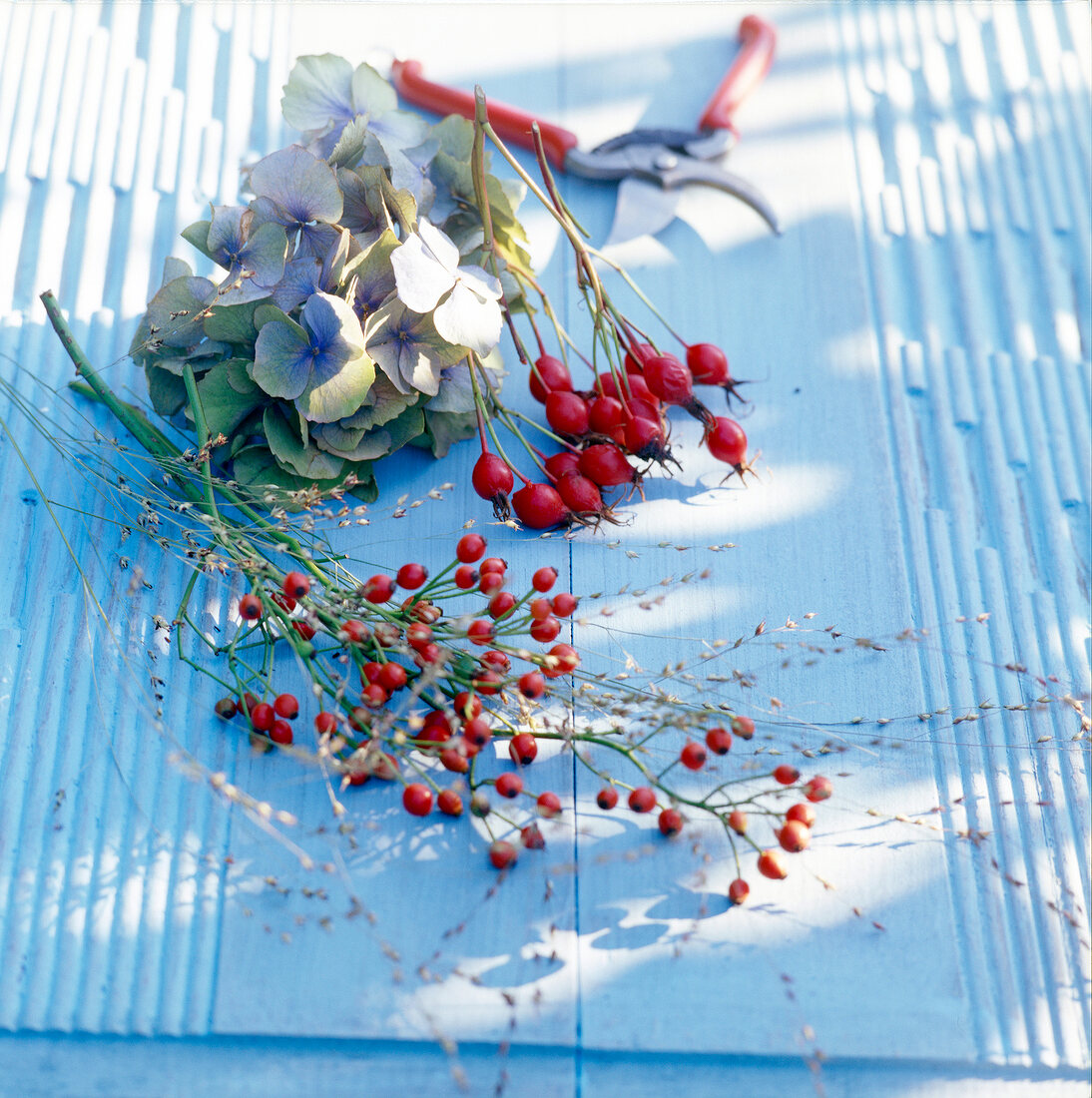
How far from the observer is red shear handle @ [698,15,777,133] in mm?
1203

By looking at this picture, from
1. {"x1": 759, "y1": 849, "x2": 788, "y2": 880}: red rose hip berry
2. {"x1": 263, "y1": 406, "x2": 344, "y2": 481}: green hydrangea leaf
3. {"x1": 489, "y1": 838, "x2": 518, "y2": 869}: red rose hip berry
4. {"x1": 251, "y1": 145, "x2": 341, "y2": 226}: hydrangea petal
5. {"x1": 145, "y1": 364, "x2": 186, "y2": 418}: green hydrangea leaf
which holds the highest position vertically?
{"x1": 251, "y1": 145, "x2": 341, "y2": 226}: hydrangea petal

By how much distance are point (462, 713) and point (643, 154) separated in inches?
27.7

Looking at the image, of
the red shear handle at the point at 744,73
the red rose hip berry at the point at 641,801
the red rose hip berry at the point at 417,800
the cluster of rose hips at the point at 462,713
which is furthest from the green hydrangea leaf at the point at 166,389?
the red shear handle at the point at 744,73

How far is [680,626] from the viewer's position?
0.87 m

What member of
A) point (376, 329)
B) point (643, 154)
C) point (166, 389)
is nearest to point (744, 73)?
point (643, 154)

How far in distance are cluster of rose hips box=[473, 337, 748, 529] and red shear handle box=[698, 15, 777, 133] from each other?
0.37 metres

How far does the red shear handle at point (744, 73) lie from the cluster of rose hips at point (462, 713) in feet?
2.22

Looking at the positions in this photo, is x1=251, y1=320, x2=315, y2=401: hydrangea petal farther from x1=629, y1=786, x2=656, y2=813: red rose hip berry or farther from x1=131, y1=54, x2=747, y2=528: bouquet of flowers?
x1=629, y1=786, x2=656, y2=813: red rose hip berry

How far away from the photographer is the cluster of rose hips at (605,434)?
0.88 m

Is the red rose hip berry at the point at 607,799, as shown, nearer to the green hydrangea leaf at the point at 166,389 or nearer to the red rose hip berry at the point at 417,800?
the red rose hip berry at the point at 417,800

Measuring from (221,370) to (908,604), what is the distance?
23.8 inches

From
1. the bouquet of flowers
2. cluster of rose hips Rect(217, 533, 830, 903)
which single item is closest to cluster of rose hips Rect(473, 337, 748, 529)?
the bouquet of flowers

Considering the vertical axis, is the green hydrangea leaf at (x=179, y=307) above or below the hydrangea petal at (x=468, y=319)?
above

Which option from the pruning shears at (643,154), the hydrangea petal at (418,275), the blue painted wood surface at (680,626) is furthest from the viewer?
the pruning shears at (643,154)
